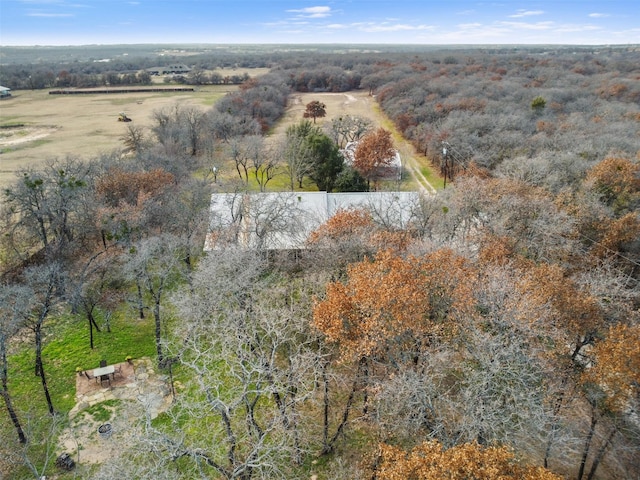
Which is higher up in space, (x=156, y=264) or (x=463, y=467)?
(x=463, y=467)

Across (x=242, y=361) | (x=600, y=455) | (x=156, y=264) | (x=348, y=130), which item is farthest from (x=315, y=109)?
(x=600, y=455)

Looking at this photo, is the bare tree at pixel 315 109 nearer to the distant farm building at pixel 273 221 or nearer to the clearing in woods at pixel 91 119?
the clearing in woods at pixel 91 119

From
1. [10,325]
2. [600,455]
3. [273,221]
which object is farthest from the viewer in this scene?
[273,221]

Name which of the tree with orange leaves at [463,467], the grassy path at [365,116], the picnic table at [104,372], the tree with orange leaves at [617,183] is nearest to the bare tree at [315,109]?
the grassy path at [365,116]

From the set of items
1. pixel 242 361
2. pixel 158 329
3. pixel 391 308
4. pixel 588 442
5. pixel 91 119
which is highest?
pixel 91 119

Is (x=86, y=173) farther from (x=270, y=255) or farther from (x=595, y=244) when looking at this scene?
(x=595, y=244)

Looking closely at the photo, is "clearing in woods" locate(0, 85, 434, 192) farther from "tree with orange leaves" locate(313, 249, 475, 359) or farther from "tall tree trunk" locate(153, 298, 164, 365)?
"tall tree trunk" locate(153, 298, 164, 365)

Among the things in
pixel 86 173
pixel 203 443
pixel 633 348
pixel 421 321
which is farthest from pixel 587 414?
pixel 86 173

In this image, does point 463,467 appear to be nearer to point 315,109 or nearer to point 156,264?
point 156,264
